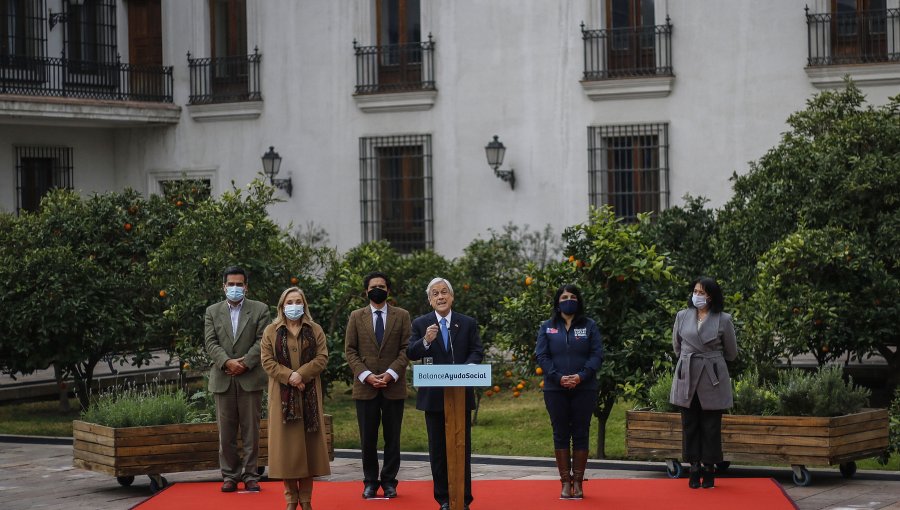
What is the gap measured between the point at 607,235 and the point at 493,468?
244cm

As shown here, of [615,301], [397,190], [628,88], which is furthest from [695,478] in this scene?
[397,190]

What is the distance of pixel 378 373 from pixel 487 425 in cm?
574

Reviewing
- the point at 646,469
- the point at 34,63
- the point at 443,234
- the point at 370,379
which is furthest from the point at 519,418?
→ the point at 34,63

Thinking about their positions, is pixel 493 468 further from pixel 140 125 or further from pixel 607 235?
pixel 140 125

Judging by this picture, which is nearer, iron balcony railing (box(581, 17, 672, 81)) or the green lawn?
the green lawn

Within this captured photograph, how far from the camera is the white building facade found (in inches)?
958

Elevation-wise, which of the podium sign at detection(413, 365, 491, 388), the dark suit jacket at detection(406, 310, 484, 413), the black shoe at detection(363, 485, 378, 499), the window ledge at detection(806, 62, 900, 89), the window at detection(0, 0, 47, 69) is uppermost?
the window at detection(0, 0, 47, 69)

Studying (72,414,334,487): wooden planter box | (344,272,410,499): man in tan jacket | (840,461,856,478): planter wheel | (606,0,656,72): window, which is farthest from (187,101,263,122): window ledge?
(840,461,856,478): planter wheel

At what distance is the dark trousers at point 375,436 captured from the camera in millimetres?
11633

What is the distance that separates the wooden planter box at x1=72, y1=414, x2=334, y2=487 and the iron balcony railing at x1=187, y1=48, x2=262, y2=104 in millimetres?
16373

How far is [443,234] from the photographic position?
26.8 meters

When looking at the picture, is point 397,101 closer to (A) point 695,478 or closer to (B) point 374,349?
(B) point 374,349

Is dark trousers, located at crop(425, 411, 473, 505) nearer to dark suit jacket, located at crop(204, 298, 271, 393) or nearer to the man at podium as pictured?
the man at podium

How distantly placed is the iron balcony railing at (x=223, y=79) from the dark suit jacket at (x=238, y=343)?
54.2 feet
